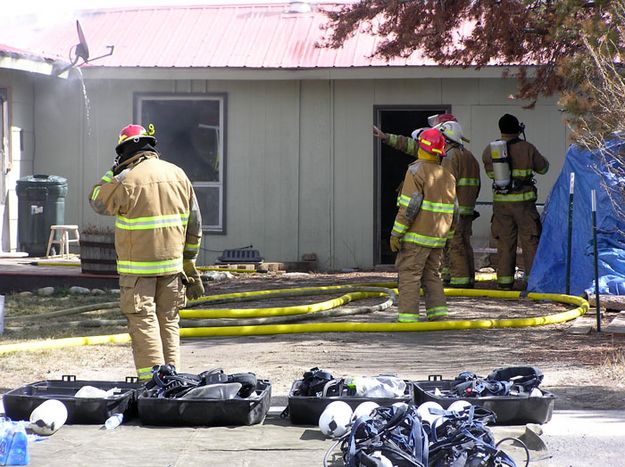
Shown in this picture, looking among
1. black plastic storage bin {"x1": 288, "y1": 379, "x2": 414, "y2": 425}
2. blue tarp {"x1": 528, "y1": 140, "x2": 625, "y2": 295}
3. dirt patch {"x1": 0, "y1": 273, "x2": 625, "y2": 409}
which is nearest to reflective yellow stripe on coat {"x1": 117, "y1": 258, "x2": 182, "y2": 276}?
dirt patch {"x1": 0, "y1": 273, "x2": 625, "y2": 409}

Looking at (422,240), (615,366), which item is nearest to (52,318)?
(422,240)

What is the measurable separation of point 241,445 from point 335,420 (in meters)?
0.54

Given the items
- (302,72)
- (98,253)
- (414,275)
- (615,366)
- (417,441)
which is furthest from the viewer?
(302,72)

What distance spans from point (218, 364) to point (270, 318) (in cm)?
180

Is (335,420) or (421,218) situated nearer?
(335,420)

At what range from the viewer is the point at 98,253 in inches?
518

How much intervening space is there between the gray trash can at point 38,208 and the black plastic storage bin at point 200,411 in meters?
9.97

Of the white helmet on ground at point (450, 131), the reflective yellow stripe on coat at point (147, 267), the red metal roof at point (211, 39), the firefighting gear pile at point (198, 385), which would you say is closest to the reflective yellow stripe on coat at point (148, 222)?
the reflective yellow stripe on coat at point (147, 267)

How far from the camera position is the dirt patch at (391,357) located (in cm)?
766

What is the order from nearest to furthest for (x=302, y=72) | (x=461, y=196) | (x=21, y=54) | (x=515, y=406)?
(x=515, y=406), (x=461, y=196), (x=21, y=54), (x=302, y=72)

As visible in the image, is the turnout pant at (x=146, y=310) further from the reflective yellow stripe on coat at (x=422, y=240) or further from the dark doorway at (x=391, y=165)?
the dark doorway at (x=391, y=165)

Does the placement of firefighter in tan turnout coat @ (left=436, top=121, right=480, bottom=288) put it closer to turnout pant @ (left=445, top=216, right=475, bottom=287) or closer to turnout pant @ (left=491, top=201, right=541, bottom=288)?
turnout pant @ (left=445, top=216, right=475, bottom=287)

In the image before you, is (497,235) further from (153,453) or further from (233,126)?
(153,453)

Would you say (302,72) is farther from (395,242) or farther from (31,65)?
(395,242)
